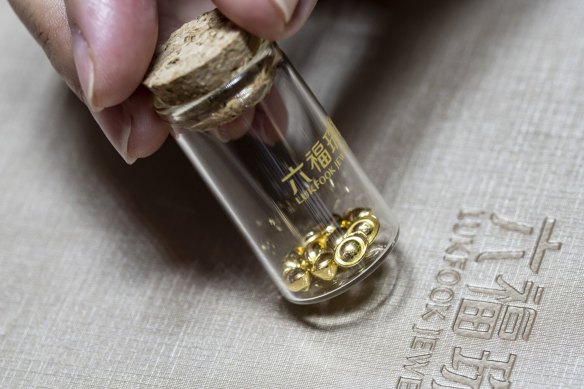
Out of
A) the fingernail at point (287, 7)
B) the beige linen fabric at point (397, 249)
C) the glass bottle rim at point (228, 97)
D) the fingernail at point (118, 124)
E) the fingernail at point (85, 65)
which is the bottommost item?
the beige linen fabric at point (397, 249)

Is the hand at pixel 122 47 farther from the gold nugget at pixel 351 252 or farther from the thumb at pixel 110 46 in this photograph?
the gold nugget at pixel 351 252

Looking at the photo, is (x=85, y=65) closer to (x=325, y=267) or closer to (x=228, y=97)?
(x=228, y=97)

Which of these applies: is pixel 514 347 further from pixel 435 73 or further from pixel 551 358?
pixel 435 73

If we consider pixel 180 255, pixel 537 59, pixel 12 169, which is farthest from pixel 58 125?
pixel 537 59

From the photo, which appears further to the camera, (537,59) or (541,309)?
(537,59)

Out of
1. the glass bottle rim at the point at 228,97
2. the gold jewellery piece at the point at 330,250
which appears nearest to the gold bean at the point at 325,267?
the gold jewellery piece at the point at 330,250

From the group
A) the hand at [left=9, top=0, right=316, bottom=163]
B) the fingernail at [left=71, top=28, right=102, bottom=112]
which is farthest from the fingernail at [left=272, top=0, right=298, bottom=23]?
the fingernail at [left=71, top=28, right=102, bottom=112]
